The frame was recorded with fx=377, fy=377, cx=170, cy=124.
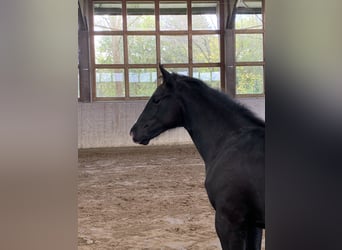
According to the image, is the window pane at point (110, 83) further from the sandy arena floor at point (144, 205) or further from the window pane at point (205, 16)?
the sandy arena floor at point (144, 205)

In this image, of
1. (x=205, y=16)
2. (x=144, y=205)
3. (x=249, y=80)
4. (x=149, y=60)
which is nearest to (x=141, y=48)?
(x=149, y=60)

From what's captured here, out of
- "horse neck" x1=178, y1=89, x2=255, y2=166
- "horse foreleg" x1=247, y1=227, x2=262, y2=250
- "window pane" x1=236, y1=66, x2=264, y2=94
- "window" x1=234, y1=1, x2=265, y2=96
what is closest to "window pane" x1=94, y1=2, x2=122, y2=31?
"window" x1=234, y1=1, x2=265, y2=96

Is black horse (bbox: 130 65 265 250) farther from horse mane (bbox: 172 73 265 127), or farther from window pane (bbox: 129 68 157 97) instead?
window pane (bbox: 129 68 157 97)

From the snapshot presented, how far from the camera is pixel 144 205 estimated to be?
407 centimetres

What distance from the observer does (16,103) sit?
608 millimetres

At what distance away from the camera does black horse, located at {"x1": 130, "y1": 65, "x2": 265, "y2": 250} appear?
1944 mm

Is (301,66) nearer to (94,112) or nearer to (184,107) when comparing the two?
(184,107)

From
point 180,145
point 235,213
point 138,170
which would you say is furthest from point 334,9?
point 180,145

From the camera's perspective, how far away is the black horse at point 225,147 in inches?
76.5

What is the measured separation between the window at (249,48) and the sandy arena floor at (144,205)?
3.20m

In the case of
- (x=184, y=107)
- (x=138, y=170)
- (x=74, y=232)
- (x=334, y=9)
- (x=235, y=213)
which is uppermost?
(x=334, y=9)

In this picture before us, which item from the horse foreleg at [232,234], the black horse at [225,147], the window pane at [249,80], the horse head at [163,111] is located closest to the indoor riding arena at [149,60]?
the window pane at [249,80]

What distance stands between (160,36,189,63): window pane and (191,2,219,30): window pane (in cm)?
49

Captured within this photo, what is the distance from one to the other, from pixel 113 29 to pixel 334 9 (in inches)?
357
